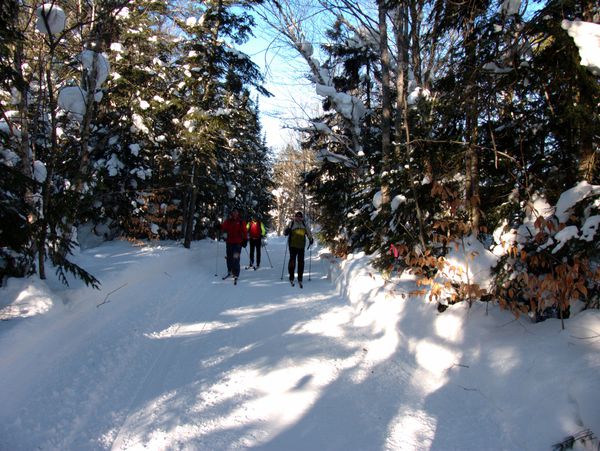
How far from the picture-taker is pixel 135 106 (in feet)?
39.7

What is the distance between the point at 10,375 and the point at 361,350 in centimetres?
412

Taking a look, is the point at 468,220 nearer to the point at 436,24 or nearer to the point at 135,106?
the point at 436,24

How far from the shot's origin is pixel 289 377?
13.8ft

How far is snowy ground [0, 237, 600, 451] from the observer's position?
3.04 meters

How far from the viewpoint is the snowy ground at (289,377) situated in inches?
120

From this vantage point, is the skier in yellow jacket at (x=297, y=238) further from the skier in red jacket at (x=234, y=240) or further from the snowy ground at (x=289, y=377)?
the snowy ground at (x=289, y=377)

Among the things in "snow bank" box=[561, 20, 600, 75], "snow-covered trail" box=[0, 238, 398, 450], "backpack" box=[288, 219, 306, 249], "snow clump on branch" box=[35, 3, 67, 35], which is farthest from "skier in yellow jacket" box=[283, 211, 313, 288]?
"snow bank" box=[561, 20, 600, 75]

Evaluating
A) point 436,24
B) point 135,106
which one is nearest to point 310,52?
point 135,106

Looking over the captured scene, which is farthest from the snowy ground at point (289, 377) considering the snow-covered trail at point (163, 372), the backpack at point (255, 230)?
the backpack at point (255, 230)

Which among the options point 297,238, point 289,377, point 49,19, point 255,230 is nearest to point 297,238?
point 297,238

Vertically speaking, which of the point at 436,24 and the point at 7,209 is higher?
the point at 436,24

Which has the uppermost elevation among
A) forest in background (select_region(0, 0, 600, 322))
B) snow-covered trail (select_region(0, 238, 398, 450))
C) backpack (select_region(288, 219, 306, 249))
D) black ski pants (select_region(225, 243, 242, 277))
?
forest in background (select_region(0, 0, 600, 322))

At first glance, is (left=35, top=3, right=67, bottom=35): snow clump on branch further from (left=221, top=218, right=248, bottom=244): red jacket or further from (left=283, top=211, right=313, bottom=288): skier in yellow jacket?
(left=221, top=218, right=248, bottom=244): red jacket

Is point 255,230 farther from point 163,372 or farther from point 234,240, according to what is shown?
point 163,372
